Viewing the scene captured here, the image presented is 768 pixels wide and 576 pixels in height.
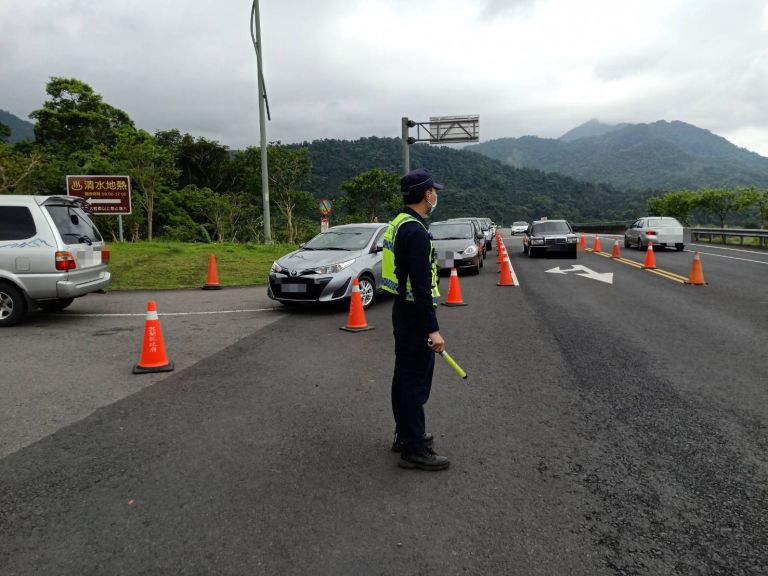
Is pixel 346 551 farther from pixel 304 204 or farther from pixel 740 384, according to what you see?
pixel 304 204

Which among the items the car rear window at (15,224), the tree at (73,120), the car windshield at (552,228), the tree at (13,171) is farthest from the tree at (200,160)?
the car rear window at (15,224)

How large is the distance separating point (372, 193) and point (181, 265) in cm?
4698

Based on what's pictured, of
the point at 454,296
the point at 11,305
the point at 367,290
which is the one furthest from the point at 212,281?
the point at 454,296

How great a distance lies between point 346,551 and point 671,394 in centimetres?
369

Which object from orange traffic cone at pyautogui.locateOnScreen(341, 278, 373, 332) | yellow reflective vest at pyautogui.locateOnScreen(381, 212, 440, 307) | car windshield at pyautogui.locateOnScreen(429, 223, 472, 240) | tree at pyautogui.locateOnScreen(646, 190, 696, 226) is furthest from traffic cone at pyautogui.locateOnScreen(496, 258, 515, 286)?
tree at pyautogui.locateOnScreen(646, 190, 696, 226)

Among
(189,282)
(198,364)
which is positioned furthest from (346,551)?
(189,282)

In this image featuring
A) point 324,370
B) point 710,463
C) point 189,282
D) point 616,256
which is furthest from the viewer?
point 616,256

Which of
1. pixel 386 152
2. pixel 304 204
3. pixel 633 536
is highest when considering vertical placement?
pixel 386 152

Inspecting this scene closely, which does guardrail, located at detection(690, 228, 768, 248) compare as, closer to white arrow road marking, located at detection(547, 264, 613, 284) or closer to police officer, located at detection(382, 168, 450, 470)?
white arrow road marking, located at detection(547, 264, 613, 284)

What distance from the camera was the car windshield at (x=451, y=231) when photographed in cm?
1756

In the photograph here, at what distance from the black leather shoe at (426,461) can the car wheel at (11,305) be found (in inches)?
297

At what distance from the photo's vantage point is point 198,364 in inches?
249

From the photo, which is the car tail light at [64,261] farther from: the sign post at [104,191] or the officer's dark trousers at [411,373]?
the sign post at [104,191]

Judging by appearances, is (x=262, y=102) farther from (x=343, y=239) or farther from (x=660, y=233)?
(x=660, y=233)
